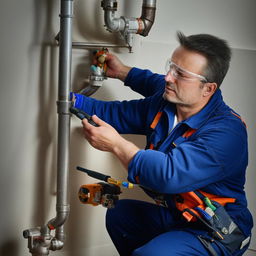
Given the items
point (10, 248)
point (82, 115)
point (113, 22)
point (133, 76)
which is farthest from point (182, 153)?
point (10, 248)

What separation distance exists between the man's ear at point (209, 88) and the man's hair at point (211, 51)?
0.02 metres

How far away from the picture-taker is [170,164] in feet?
4.54

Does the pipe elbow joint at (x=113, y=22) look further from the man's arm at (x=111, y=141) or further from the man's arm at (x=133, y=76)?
the man's arm at (x=111, y=141)

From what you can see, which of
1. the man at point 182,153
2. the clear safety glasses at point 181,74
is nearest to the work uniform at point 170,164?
the man at point 182,153

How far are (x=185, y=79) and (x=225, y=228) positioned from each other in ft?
1.78

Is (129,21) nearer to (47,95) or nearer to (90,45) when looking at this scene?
(90,45)

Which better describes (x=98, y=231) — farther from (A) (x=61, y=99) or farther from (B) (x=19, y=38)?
(B) (x=19, y=38)

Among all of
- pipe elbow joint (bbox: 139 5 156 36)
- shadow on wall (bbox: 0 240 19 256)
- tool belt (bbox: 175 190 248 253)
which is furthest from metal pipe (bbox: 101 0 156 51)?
shadow on wall (bbox: 0 240 19 256)

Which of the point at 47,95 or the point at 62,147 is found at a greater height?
the point at 47,95

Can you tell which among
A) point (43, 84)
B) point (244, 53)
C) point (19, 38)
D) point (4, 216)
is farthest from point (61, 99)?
point (244, 53)

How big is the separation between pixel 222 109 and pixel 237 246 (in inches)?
19.6

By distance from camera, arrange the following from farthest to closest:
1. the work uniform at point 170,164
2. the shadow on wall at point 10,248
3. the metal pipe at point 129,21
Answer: the shadow on wall at point 10,248, the metal pipe at point 129,21, the work uniform at point 170,164

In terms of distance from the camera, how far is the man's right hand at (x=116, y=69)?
1774mm

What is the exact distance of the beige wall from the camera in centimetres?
165
